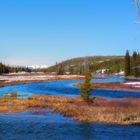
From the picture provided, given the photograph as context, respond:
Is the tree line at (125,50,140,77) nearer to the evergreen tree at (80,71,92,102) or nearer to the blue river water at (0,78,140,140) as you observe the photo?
the evergreen tree at (80,71,92,102)

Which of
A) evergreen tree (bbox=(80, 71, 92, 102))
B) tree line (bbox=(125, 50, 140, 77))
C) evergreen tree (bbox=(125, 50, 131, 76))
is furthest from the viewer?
evergreen tree (bbox=(125, 50, 131, 76))

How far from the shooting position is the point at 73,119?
4000cm

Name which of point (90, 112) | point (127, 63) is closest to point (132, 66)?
point (127, 63)

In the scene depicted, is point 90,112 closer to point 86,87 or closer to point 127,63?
point 86,87

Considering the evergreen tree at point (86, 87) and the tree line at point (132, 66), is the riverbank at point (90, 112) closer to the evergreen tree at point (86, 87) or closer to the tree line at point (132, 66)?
the evergreen tree at point (86, 87)

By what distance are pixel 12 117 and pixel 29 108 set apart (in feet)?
27.2

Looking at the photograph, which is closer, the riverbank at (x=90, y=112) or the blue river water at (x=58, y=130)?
the blue river water at (x=58, y=130)

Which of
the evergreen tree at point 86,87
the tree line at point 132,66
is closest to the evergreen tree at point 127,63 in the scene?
the tree line at point 132,66

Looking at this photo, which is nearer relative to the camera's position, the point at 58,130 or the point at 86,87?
the point at 58,130

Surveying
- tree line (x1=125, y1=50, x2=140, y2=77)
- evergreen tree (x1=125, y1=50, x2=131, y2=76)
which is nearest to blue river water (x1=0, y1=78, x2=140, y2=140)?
tree line (x1=125, y1=50, x2=140, y2=77)

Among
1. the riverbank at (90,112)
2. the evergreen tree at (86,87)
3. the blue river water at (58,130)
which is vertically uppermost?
the evergreen tree at (86,87)

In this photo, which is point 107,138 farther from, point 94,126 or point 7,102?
point 7,102

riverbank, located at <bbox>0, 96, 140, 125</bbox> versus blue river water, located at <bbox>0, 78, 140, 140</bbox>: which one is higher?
riverbank, located at <bbox>0, 96, 140, 125</bbox>

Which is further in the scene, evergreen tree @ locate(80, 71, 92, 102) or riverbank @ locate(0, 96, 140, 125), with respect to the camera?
evergreen tree @ locate(80, 71, 92, 102)
